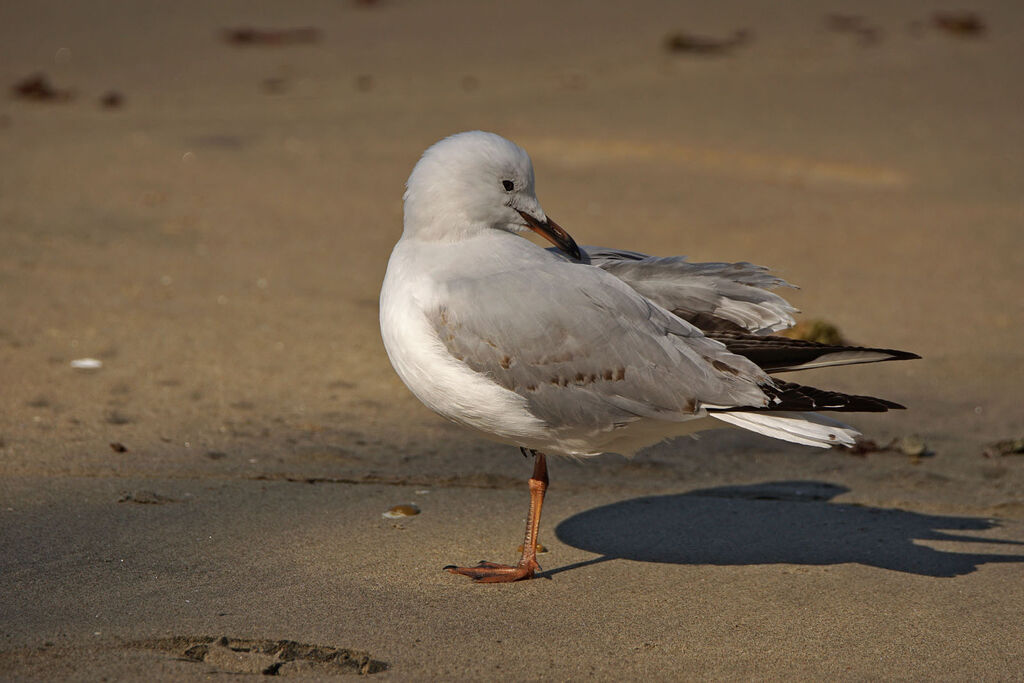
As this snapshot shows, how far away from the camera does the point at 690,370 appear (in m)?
3.38

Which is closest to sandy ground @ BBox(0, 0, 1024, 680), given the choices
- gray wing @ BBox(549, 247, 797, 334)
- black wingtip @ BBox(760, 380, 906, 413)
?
black wingtip @ BBox(760, 380, 906, 413)

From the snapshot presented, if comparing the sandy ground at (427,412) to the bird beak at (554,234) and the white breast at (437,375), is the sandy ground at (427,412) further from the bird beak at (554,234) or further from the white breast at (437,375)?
the bird beak at (554,234)

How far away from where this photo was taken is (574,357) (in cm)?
336

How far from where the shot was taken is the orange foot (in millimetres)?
3473

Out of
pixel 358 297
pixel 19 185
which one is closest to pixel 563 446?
pixel 358 297

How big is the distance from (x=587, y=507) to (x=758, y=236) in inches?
150

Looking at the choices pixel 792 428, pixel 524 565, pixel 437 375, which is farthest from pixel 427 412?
pixel 792 428

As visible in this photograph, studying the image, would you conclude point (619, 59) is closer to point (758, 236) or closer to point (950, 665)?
point (758, 236)

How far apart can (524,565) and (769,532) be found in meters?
0.94

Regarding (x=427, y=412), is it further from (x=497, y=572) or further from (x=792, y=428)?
(x=792, y=428)

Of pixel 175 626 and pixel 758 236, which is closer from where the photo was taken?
pixel 175 626

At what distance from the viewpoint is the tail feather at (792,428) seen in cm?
329

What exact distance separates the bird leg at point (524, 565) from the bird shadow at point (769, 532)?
0.35 feet

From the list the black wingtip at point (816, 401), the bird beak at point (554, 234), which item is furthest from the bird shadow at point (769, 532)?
the bird beak at point (554, 234)
